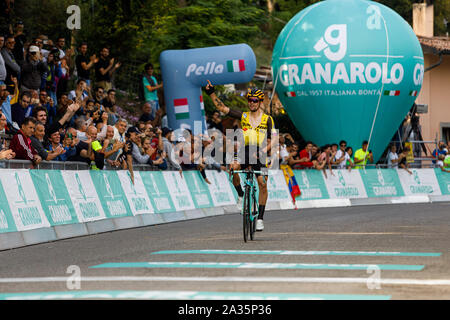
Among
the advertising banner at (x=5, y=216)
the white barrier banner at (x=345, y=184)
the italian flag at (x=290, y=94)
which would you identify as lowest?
the white barrier banner at (x=345, y=184)

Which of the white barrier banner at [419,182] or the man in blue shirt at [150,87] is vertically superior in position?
the man in blue shirt at [150,87]

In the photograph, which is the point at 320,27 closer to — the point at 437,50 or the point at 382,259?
the point at 437,50

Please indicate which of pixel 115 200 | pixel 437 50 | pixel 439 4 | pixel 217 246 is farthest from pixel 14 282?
pixel 439 4

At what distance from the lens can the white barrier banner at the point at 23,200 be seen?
13.8 m

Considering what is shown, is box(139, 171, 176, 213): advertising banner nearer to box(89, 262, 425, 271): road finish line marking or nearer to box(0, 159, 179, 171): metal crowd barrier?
box(0, 159, 179, 171): metal crowd barrier

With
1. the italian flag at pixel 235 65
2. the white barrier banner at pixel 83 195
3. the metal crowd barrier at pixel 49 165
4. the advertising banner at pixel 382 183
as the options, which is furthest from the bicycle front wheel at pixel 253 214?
the advertising banner at pixel 382 183

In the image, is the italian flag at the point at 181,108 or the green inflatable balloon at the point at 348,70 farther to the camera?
the green inflatable balloon at the point at 348,70

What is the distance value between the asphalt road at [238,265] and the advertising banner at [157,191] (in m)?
2.42

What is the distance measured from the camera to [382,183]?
Answer: 31.5 meters

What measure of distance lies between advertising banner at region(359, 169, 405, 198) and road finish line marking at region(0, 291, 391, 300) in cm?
2300

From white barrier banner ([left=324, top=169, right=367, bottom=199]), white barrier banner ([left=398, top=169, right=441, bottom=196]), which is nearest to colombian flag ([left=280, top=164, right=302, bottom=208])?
white barrier banner ([left=324, top=169, right=367, bottom=199])

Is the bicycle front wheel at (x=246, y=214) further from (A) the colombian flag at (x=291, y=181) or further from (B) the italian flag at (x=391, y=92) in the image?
(B) the italian flag at (x=391, y=92)

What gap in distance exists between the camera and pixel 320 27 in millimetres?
34562

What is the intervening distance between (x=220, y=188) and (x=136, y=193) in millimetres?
5172
